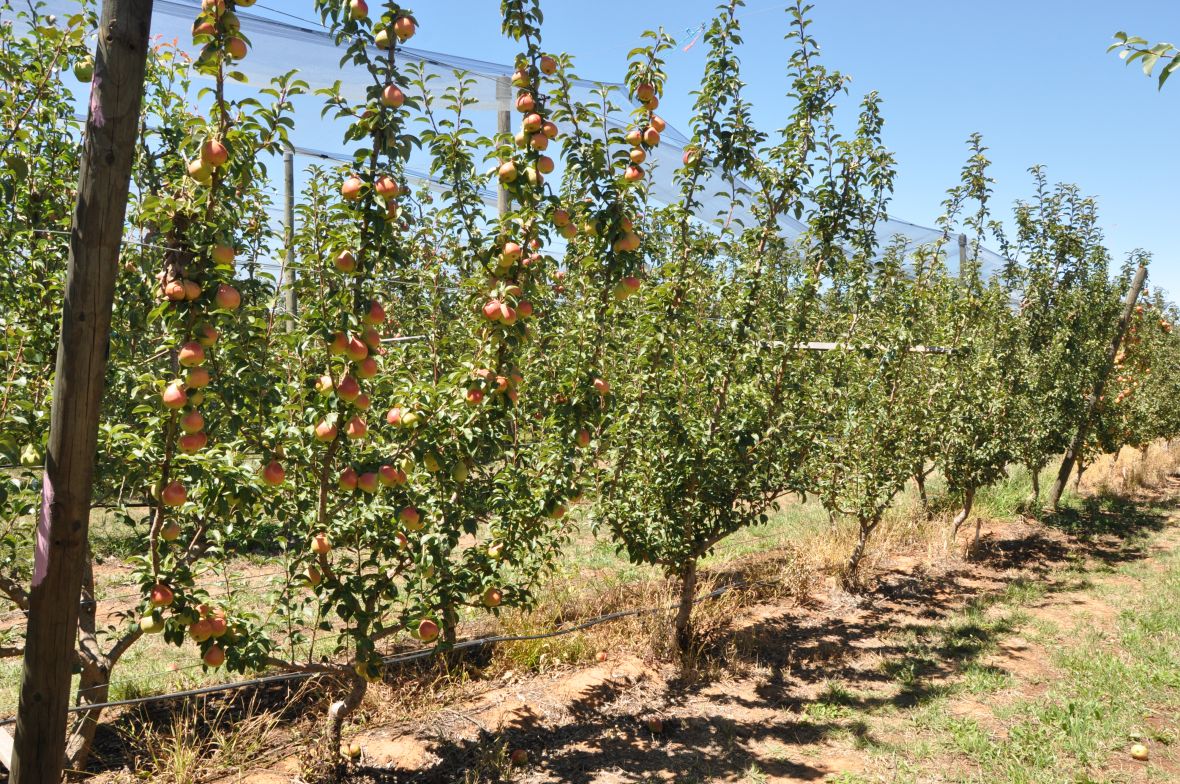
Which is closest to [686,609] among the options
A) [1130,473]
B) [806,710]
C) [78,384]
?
[806,710]

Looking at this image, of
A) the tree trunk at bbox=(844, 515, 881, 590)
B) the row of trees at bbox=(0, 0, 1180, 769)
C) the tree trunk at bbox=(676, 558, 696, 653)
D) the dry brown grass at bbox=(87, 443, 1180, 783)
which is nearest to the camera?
the row of trees at bbox=(0, 0, 1180, 769)

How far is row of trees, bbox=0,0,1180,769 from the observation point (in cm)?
257

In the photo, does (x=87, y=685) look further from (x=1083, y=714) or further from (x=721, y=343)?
(x=1083, y=714)

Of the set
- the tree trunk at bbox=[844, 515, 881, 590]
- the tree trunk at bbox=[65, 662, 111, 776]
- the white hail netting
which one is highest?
the white hail netting

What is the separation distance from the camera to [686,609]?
500cm

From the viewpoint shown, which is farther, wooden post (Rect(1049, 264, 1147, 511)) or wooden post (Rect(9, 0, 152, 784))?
wooden post (Rect(1049, 264, 1147, 511))

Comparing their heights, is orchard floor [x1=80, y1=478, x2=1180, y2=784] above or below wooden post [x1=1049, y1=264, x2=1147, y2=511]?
below

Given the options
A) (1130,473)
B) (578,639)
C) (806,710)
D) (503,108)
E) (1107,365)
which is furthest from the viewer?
(1130,473)

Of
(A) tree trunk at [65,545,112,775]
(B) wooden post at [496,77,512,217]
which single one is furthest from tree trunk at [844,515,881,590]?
(A) tree trunk at [65,545,112,775]

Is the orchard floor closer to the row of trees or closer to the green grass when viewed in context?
the green grass

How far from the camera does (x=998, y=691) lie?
458 centimetres

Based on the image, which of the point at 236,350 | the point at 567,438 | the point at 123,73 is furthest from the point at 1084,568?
the point at 123,73

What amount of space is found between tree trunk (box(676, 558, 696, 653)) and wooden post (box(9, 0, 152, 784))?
3664mm

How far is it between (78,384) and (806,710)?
4.17 metres
